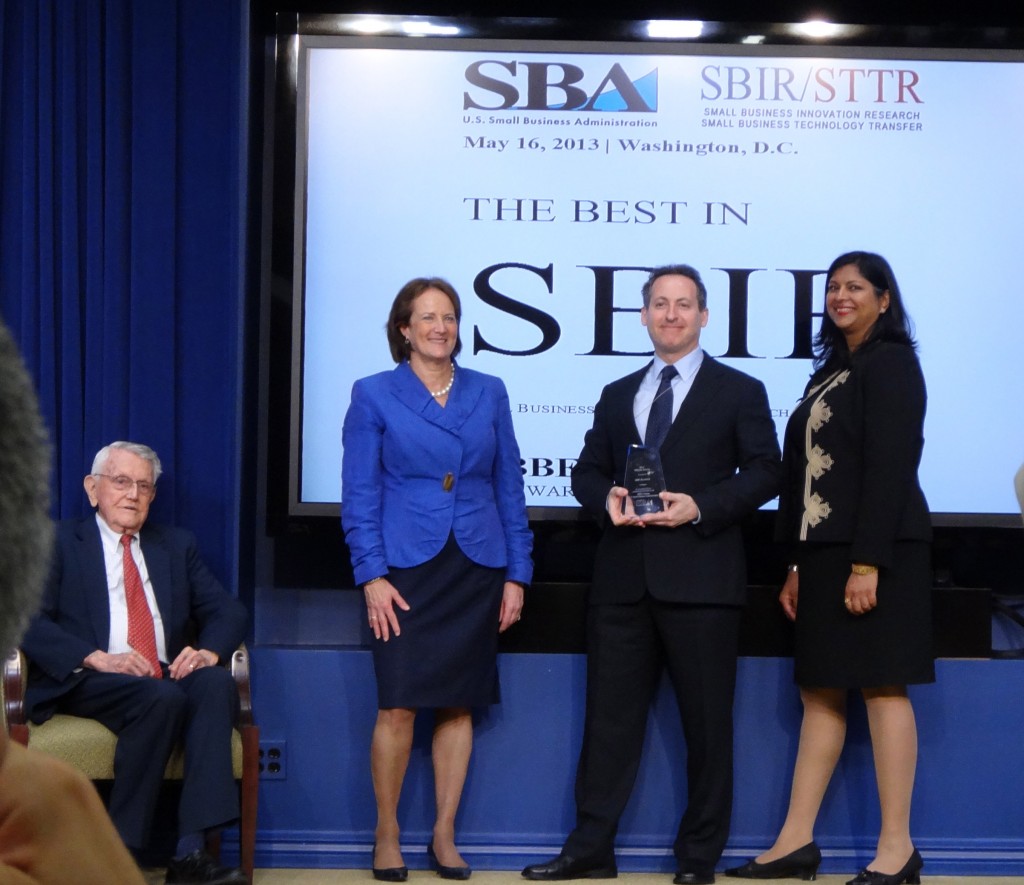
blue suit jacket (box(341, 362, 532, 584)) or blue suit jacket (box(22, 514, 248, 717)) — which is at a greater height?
blue suit jacket (box(341, 362, 532, 584))

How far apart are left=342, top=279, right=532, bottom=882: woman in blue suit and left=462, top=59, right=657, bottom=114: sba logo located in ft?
2.51

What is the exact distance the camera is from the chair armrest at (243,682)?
11.3ft

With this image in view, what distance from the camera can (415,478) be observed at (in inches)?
141

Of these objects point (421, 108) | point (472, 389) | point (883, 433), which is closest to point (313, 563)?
point (472, 389)

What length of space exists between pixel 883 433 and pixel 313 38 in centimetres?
201

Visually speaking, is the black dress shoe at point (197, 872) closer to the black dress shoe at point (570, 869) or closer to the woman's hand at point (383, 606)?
the woman's hand at point (383, 606)

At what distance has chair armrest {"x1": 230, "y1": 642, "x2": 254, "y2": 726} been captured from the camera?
11.3 ft

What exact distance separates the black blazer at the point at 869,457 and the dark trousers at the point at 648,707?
1.24 ft

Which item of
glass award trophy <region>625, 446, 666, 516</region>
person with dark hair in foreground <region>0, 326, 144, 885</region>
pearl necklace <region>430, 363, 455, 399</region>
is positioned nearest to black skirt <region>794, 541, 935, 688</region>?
glass award trophy <region>625, 446, 666, 516</region>

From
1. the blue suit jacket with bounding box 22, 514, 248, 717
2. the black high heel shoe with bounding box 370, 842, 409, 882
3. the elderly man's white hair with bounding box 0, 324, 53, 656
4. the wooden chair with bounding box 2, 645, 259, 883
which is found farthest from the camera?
the black high heel shoe with bounding box 370, 842, 409, 882

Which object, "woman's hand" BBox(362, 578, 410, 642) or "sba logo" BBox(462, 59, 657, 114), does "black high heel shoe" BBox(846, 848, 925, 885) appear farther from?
"sba logo" BBox(462, 59, 657, 114)

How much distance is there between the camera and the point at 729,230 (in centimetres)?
407

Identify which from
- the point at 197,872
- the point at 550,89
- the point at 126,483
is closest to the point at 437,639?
the point at 197,872

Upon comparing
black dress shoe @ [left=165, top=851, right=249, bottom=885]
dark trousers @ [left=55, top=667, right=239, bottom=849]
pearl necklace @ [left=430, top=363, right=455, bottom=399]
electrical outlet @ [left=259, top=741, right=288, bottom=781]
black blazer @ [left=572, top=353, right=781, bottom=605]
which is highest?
pearl necklace @ [left=430, top=363, right=455, bottom=399]
